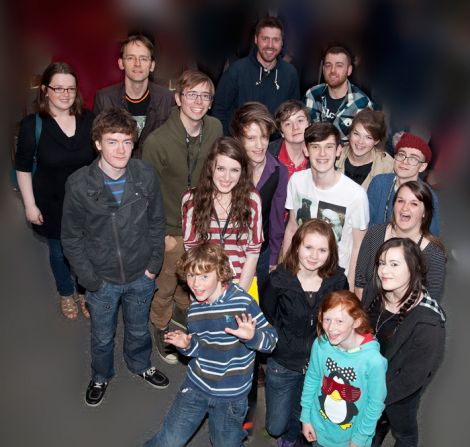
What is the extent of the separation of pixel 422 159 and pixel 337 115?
1.34m

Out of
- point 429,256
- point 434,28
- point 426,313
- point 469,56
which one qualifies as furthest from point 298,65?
point 426,313

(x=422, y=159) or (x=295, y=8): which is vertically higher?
(x=295, y=8)

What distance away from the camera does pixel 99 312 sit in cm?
370

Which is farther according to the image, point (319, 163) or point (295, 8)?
point (295, 8)

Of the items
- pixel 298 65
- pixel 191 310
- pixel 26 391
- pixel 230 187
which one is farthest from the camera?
pixel 298 65

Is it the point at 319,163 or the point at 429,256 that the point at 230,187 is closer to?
the point at 319,163

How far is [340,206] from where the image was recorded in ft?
12.0

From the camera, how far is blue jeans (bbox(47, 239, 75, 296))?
4473 millimetres

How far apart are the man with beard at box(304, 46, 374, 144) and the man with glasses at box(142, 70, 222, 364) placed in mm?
1236

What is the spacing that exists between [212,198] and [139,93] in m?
1.19

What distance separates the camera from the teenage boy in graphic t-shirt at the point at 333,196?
3645 millimetres

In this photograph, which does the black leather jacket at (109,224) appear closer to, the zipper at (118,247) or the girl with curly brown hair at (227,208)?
the zipper at (118,247)

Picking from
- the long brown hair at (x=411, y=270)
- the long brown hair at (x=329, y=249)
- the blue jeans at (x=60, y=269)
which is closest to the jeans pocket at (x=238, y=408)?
the long brown hair at (x=329, y=249)

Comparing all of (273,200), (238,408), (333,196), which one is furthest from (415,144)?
(238,408)
